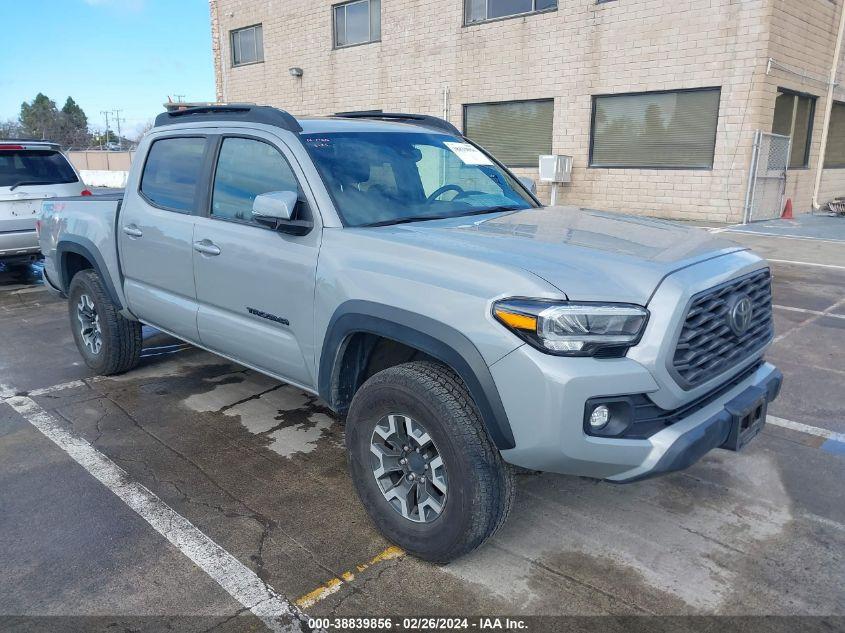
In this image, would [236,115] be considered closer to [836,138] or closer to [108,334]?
[108,334]

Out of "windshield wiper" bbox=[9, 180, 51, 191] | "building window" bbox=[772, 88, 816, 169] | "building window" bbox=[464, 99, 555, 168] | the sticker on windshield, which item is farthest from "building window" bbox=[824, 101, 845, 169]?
"windshield wiper" bbox=[9, 180, 51, 191]

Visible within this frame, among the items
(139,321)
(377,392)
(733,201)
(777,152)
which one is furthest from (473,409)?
(777,152)

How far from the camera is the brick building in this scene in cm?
1353

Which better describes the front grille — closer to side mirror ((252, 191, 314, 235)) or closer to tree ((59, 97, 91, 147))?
side mirror ((252, 191, 314, 235))

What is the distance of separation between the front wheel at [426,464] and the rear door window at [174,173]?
2012 millimetres

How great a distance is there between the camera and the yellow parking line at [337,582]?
262 centimetres

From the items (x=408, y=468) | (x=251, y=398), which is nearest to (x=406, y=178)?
(x=408, y=468)

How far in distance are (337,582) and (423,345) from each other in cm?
104

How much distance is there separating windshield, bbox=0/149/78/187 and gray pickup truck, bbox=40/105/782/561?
5.03 meters

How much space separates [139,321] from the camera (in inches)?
192

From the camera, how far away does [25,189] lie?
8.26 metres

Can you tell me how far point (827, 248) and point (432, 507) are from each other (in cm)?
1110

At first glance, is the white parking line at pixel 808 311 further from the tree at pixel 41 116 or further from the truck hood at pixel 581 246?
the tree at pixel 41 116

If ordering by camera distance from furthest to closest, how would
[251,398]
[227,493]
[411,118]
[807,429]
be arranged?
1. [251,398]
2. [411,118]
3. [807,429]
4. [227,493]
